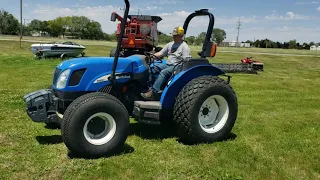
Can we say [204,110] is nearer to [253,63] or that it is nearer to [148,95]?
[148,95]

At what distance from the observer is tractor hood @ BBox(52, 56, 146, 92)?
16.1 feet

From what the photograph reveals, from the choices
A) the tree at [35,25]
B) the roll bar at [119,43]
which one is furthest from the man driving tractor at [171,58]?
the tree at [35,25]

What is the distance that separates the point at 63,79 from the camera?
4.94 meters

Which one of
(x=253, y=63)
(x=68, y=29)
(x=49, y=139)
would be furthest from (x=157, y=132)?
(x=68, y=29)

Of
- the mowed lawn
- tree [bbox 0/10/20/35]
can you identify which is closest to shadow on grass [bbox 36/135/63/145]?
the mowed lawn

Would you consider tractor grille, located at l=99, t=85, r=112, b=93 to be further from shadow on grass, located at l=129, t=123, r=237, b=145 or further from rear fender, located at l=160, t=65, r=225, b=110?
shadow on grass, located at l=129, t=123, r=237, b=145

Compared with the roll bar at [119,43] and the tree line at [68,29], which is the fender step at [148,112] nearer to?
the roll bar at [119,43]

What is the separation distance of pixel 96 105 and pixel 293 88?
30.8 feet

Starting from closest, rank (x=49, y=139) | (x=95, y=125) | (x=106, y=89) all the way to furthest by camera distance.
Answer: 1. (x=95, y=125)
2. (x=106, y=89)
3. (x=49, y=139)

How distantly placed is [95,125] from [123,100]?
925 millimetres

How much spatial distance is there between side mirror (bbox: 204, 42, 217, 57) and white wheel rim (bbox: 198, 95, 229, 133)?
2.36ft

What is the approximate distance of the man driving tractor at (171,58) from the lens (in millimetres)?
5406

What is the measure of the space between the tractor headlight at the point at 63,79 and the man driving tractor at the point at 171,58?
1.19 m

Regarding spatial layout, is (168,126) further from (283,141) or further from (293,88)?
(293,88)
